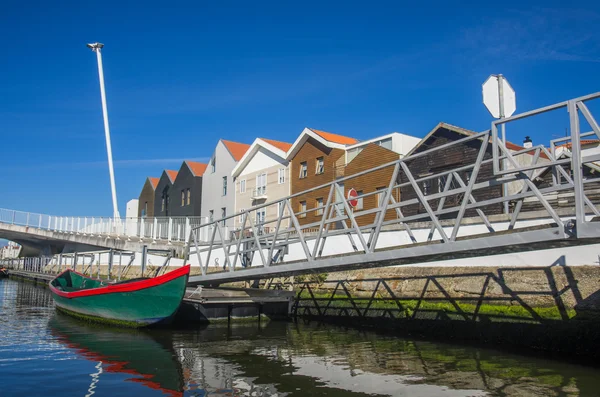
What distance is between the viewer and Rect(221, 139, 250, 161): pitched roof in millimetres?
46884

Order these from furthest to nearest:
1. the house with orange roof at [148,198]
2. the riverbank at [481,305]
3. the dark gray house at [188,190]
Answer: the house with orange roof at [148,198] → the dark gray house at [188,190] → the riverbank at [481,305]

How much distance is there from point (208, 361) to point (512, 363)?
5853 mm

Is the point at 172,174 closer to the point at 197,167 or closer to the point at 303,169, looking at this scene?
the point at 197,167

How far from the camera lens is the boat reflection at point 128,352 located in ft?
27.4

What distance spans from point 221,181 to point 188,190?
6.37 meters

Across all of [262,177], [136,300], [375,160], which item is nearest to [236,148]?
[262,177]

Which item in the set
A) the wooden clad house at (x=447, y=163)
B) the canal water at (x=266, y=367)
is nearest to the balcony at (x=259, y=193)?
the wooden clad house at (x=447, y=163)

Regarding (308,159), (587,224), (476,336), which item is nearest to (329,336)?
(476,336)

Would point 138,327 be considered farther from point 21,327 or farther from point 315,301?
point 315,301

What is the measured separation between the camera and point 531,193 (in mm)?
8016

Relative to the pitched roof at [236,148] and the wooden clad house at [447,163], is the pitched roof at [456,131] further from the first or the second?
the pitched roof at [236,148]

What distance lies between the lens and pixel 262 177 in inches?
1697

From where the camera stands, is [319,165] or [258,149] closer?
[319,165]

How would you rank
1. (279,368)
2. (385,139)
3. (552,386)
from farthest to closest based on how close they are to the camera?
(385,139) < (279,368) < (552,386)
